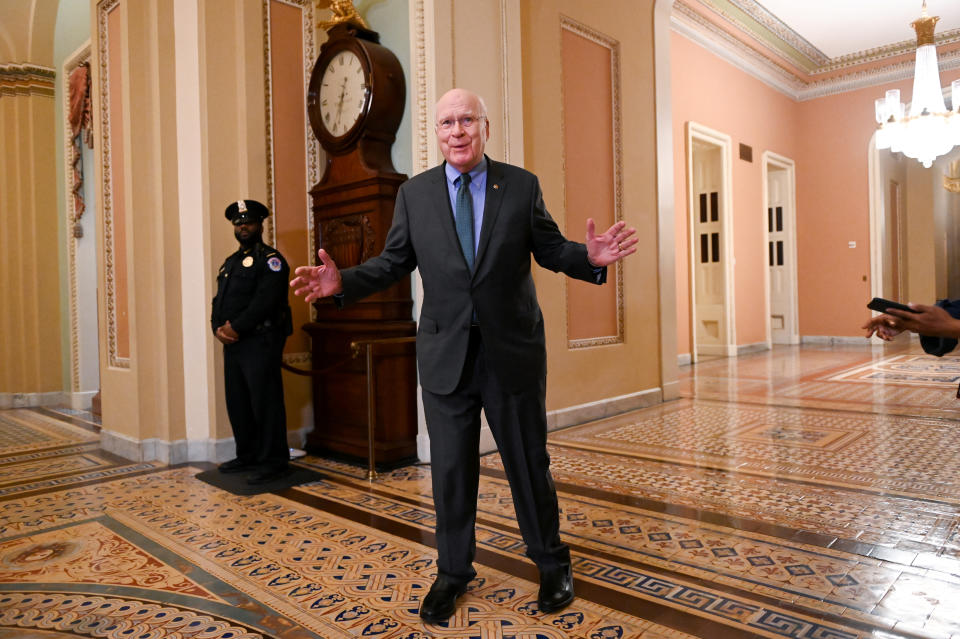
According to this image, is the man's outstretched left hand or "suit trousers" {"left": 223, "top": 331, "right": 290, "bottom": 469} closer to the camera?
the man's outstretched left hand

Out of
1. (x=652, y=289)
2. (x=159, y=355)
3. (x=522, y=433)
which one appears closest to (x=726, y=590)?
(x=522, y=433)

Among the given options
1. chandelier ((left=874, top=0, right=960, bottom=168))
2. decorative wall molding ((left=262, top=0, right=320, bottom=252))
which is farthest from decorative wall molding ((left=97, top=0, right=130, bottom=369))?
chandelier ((left=874, top=0, right=960, bottom=168))

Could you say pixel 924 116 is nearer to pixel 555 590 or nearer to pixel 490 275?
pixel 490 275

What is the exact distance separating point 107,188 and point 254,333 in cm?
207

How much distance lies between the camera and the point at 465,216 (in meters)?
2.17

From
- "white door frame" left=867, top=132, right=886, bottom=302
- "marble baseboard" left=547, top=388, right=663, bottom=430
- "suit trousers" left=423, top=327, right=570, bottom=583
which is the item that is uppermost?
"white door frame" left=867, top=132, right=886, bottom=302

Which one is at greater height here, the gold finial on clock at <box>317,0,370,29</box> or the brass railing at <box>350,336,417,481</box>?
the gold finial on clock at <box>317,0,370,29</box>

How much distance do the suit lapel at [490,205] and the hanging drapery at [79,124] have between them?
655 centimetres

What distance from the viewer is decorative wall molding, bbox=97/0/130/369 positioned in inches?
194

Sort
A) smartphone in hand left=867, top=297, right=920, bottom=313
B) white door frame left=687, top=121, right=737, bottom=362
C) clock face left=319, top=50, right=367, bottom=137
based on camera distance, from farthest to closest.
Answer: white door frame left=687, top=121, right=737, bottom=362
clock face left=319, top=50, right=367, bottom=137
smartphone in hand left=867, top=297, right=920, bottom=313

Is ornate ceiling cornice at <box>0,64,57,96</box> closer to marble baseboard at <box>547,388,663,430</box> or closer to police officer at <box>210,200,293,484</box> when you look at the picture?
police officer at <box>210,200,293,484</box>

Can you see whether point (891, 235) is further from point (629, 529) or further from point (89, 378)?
point (89, 378)

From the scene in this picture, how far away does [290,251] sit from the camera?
15.3ft

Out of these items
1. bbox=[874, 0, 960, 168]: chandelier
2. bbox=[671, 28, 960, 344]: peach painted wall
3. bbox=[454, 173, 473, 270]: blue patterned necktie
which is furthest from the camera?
bbox=[671, 28, 960, 344]: peach painted wall
